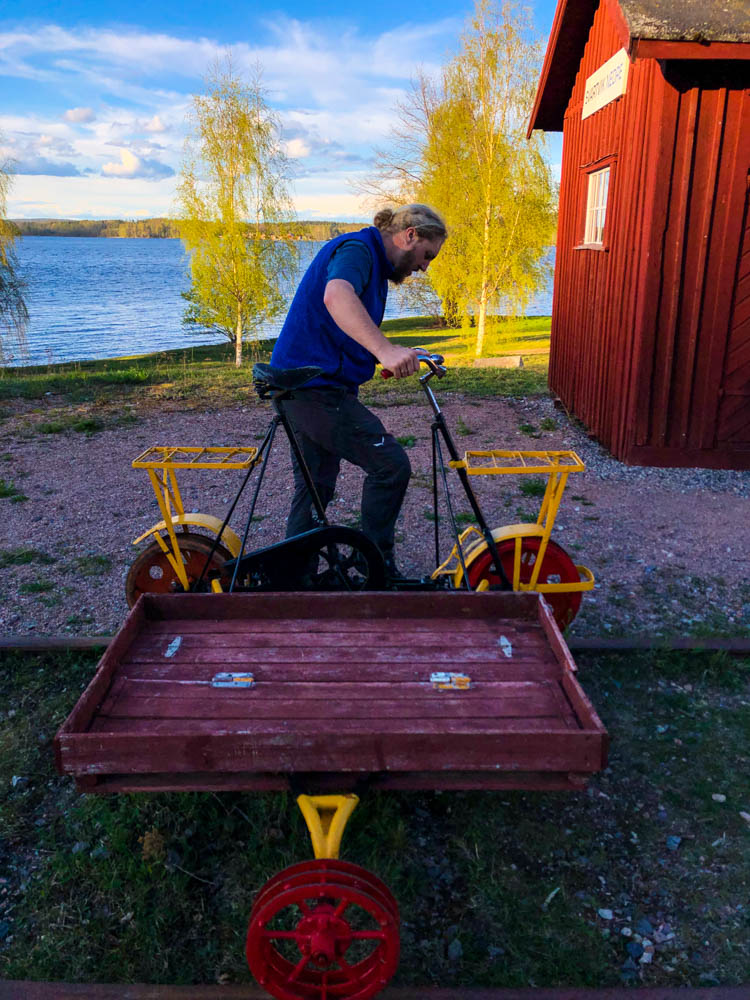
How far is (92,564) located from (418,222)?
369 cm

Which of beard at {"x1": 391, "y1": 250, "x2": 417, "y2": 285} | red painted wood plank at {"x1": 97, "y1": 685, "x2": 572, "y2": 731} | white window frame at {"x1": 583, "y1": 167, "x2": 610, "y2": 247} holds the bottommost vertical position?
red painted wood plank at {"x1": 97, "y1": 685, "x2": 572, "y2": 731}

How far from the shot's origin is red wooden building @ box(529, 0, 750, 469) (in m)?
6.74

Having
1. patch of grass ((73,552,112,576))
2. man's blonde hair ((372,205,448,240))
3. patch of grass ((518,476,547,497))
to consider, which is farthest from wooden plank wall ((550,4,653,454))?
patch of grass ((73,552,112,576))

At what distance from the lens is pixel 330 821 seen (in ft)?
8.29

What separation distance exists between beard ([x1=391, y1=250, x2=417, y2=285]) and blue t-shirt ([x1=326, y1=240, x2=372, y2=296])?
0.26 metres

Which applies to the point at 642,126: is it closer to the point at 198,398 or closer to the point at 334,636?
the point at 334,636

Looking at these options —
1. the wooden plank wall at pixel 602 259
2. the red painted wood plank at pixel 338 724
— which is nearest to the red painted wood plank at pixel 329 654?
the red painted wood plank at pixel 338 724

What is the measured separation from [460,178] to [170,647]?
20092mm

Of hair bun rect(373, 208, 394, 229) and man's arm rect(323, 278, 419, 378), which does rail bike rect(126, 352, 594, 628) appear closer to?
man's arm rect(323, 278, 419, 378)

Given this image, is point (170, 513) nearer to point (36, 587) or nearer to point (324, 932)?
point (36, 587)

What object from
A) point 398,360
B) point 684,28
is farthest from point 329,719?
point 684,28

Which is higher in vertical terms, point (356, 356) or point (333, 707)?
point (356, 356)

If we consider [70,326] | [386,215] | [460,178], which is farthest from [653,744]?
[70,326]

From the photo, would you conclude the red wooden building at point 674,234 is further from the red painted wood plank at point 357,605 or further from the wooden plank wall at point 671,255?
the red painted wood plank at point 357,605
